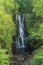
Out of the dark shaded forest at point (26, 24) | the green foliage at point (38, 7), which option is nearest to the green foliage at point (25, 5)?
the dark shaded forest at point (26, 24)

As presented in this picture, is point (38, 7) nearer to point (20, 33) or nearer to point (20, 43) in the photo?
point (20, 33)

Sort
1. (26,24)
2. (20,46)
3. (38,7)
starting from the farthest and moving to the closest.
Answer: (26,24), (20,46), (38,7)

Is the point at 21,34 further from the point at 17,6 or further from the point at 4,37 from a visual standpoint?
the point at 4,37

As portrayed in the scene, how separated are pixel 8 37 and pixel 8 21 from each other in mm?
1840

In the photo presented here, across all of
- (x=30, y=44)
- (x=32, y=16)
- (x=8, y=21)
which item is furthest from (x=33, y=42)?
(x=8, y=21)

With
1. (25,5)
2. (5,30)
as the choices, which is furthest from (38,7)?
(25,5)

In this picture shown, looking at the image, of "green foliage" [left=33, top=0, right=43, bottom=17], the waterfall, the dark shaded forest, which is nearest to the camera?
the dark shaded forest

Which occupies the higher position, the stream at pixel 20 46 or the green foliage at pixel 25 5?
the green foliage at pixel 25 5

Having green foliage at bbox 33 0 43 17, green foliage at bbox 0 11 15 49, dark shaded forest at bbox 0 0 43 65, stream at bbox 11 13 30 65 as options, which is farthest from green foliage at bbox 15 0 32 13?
green foliage at bbox 0 11 15 49

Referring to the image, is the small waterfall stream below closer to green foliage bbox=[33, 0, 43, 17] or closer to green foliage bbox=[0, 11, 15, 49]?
green foliage bbox=[0, 11, 15, 49]

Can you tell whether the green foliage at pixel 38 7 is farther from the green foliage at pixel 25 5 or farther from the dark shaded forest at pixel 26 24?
the green foliage at pixel 25 5

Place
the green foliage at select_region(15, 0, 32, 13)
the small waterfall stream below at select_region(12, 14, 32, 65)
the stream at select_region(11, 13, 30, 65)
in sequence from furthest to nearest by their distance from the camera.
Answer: the green foliage at select_region(15, 0, 32, 13), the small waterfall stream below at select_region(12, 14, 32, 65), the stream at select_region(11, 13, 30, 65)

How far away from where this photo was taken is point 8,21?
113 ft

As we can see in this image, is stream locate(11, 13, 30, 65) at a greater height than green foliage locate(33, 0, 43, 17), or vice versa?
green foliage locate(33, 0, 43, 17)
